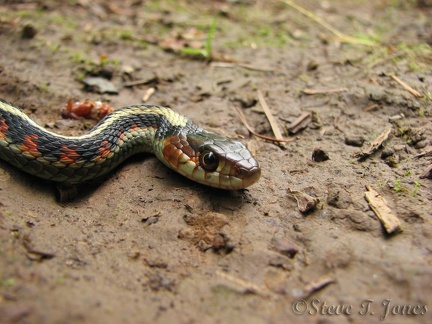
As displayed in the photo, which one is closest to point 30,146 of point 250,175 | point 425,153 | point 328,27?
point 250,175

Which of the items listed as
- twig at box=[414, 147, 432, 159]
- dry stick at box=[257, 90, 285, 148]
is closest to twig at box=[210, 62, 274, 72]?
dry stick at box=[257, 90, 285, 148]

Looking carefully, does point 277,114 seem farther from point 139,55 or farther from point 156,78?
point 139,55

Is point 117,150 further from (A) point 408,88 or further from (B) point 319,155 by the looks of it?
(A) point 408,88

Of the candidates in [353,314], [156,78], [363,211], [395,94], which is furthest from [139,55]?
[353,314]

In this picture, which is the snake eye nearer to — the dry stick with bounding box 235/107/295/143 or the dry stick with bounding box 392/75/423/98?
the dry stick with bounding box 235/107/295/143

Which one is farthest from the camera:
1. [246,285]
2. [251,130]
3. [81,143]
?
[251,130]

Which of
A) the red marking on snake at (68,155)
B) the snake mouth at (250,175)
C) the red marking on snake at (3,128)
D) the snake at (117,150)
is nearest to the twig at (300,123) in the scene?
the snake at (117,150)
